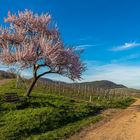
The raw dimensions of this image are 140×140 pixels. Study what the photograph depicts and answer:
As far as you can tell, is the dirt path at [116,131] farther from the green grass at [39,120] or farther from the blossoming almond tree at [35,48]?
the blossoming almond tree at [35,48]

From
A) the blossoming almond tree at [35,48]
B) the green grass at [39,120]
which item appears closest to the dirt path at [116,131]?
the green grass at [39,120]

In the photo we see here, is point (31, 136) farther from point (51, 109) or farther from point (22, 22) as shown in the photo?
point (22, 22)

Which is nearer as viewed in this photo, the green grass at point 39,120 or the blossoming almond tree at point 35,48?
the green grass at point 39,120

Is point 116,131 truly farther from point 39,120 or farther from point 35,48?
point 35,48

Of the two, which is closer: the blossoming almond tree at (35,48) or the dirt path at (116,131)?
the dirt path at (116,131)

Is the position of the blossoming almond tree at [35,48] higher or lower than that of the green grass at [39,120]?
higher

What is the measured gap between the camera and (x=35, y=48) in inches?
1866

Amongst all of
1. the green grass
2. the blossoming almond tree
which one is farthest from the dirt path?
the blossoming almond tree

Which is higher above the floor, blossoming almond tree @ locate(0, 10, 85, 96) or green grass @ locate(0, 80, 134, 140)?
blossoming almond tree @ locate(0, 10, 85, 96)

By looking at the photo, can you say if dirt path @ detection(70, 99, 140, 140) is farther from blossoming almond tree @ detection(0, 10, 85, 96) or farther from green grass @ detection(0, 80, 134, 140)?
blossoming almond tree @ detection(0, 10, 85, 96)

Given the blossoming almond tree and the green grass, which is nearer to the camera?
the green grass

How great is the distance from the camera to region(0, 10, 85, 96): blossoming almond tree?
152 ft

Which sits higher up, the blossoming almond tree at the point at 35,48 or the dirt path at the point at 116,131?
the blossoming almond tree at the point at 35,48

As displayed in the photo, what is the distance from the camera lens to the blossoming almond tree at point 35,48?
46188mm
